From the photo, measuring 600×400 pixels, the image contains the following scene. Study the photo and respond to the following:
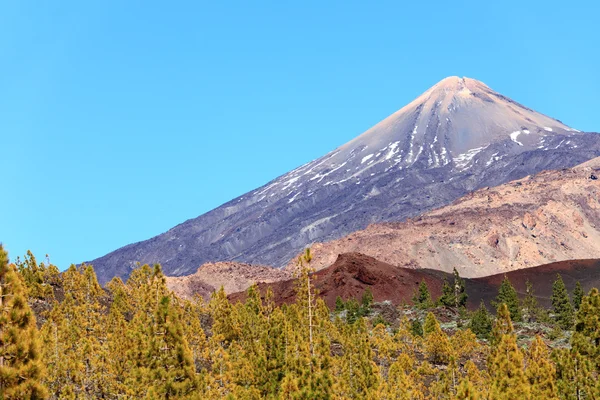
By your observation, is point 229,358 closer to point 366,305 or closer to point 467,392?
point 467,392

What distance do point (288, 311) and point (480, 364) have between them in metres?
23.0

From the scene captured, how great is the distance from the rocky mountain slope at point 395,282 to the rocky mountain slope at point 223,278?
63.8ft

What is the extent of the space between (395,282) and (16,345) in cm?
12700

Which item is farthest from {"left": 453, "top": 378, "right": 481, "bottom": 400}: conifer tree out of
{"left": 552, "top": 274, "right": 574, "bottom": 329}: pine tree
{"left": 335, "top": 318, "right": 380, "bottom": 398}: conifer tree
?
{"left": 552, "top": 274, "right": 574, "bottom": 329}: pine tree

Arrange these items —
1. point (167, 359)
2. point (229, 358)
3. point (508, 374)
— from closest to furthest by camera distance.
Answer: point (167, 359)
point (508, 374)
point (229, 358)

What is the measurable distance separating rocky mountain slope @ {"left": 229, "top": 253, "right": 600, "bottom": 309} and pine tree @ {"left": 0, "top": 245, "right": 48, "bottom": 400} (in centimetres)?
10867

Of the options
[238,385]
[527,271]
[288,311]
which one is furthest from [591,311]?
[527,271]

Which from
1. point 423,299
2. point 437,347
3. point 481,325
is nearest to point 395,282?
point 423,299

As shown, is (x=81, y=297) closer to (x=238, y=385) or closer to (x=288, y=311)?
(x=288, y=311)

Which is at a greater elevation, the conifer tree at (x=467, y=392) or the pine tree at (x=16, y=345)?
the pine tree at (x=16, y=345)

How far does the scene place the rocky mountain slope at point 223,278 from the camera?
546 ft

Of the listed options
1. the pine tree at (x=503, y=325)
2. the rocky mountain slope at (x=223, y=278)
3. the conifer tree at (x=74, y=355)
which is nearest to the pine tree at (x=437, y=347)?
the pine tree at (x=503, y=325)

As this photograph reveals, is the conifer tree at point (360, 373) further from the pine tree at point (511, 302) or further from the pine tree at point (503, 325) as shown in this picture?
the pine tree at point (511, 302)

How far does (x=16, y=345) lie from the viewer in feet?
66.6
